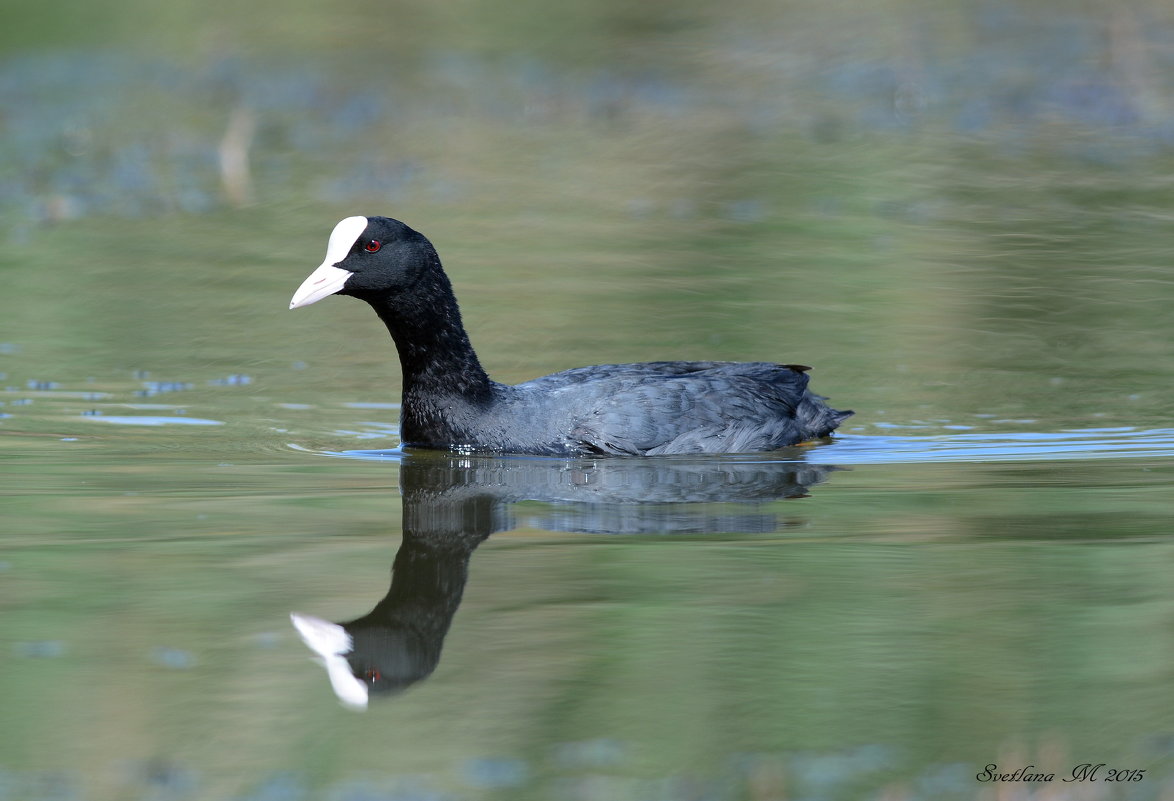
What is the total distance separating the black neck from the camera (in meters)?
7.98

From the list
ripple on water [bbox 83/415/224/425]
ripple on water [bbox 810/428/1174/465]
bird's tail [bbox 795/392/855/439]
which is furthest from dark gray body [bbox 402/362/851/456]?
ripple on water [bbox 83/415/224/425]

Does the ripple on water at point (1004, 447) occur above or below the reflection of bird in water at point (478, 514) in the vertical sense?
above

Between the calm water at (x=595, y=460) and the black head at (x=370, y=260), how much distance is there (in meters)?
0.75

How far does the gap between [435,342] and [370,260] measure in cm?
47

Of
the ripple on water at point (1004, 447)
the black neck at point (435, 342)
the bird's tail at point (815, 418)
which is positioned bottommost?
the ripple on water at point (1004, 447)

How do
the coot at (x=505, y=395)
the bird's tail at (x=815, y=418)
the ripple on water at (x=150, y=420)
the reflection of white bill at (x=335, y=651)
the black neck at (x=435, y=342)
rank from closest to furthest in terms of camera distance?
the reflection of white bill at (x=335, y=651) → the coot at (x=505, y=395) → the black neck at (x=435, y=342) → the bird's tail at (x=815, y=418) → the ripple on water at (x=150, y=420)

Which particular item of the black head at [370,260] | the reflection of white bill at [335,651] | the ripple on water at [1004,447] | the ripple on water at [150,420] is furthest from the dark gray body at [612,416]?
the reflection of white bill at [335,651]

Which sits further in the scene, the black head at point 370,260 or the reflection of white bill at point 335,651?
the black head at point 370,260

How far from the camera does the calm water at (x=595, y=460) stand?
14.8 feet

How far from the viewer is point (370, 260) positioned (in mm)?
7781

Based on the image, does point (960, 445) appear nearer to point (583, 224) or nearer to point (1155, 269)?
point (1155, 269)

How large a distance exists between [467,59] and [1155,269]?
10.5 metres

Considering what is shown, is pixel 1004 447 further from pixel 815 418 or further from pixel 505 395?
pixel 505 395

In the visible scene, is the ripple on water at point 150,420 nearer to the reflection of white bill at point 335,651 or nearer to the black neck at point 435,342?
the black neck at point 435,342
